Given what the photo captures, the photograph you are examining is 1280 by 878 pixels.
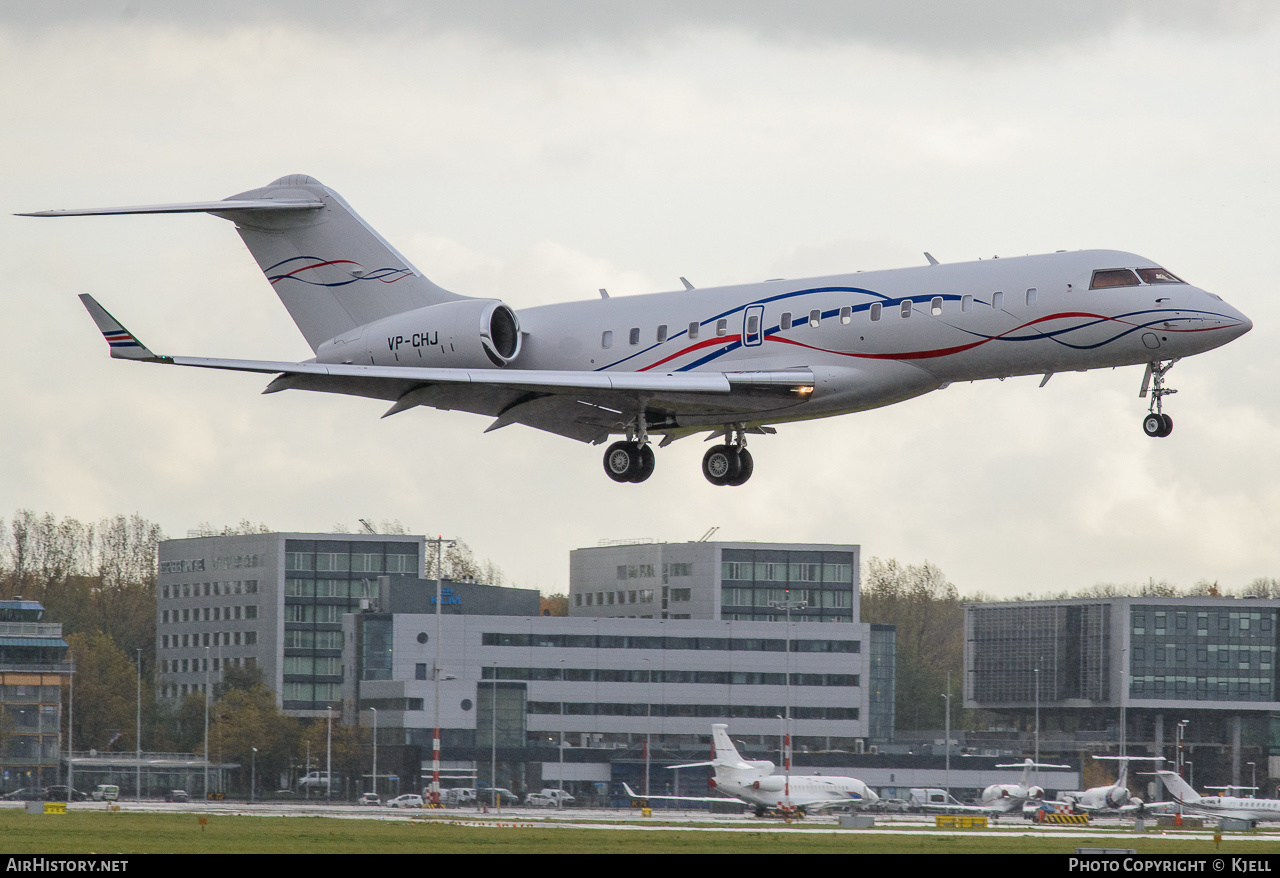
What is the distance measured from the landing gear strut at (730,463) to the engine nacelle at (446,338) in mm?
4319

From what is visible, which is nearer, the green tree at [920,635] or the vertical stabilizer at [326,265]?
the vertical stabilizer at [326,265]

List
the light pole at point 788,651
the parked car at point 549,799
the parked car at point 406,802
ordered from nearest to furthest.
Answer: the parked car at point 406,802
the parked car at point 549,799
the light pole at point 788,651

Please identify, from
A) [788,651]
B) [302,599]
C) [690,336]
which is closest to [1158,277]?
[690,336]

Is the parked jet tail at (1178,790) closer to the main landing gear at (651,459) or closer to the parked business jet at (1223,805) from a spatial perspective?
the parked business jet at (1223,805)

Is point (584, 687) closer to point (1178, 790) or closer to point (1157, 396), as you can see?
point (1178, 790)

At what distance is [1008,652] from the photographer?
119 m

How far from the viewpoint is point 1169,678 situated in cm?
11206

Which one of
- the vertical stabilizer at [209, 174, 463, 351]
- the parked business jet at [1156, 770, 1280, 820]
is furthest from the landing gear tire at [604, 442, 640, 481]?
the parked business jet at [1156, 770, 1280, 820]

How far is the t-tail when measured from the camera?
36312 millimetres

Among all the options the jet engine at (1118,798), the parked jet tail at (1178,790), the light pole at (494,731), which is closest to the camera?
the parked jet tail at (1178,790)

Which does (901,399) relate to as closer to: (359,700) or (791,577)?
(359,700)

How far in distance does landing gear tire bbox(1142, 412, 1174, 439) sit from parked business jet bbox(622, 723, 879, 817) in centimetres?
4059

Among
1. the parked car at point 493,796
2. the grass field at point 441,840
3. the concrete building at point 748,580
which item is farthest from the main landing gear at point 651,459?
the concrete building at point 748,580

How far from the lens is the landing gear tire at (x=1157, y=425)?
1110 inches
